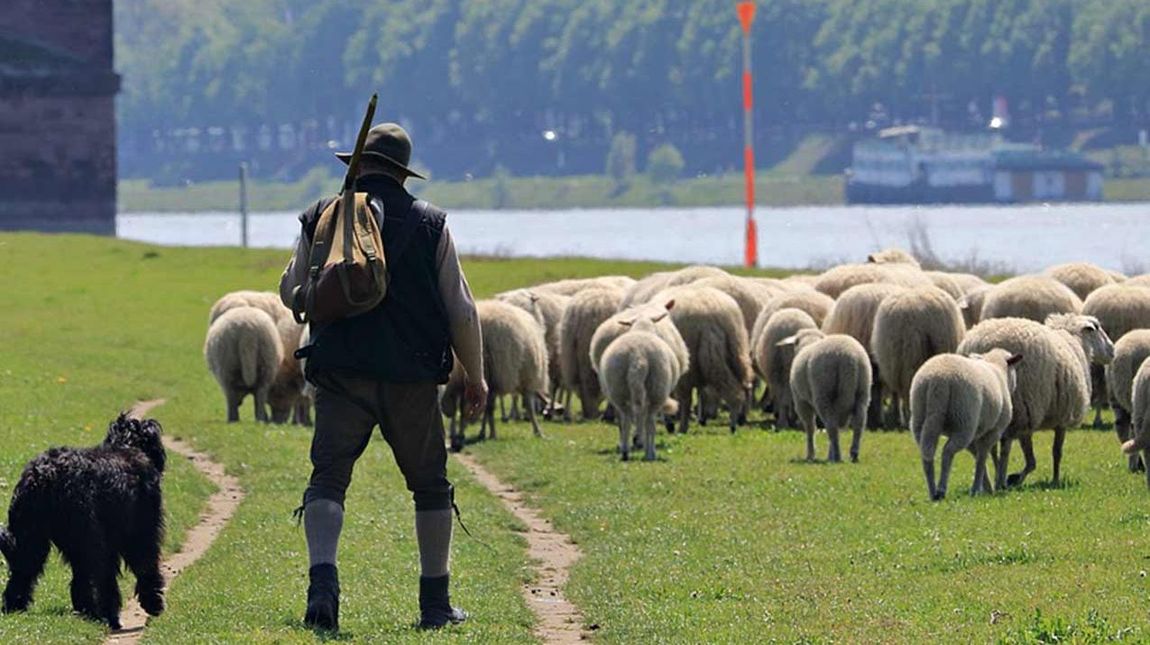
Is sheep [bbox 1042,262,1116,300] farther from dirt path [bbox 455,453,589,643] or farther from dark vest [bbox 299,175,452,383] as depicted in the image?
dark vest [bbox 299,175,452,383]

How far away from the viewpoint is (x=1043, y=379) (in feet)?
55.9

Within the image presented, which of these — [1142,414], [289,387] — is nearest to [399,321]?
[1142,414]

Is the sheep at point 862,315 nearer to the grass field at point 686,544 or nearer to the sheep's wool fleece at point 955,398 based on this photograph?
the grass field at point 686,544

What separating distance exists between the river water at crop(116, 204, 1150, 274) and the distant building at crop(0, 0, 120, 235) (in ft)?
12.6

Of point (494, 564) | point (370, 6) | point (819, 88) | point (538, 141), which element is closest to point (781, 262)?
point (494, 564)

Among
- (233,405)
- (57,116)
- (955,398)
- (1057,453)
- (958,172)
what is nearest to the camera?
(955,398)

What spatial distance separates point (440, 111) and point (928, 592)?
6009 inches

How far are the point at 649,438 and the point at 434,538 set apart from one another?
31.3 feet

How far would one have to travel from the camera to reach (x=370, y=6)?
19012 cm

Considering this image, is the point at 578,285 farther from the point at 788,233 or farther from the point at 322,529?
the point at 788,233

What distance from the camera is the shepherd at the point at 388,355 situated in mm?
10336

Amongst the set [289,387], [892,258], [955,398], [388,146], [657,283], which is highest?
[388,146]

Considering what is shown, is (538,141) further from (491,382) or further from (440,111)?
(491,382)

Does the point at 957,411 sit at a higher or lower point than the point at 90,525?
higher
